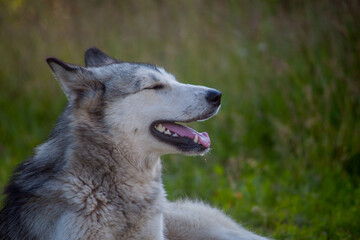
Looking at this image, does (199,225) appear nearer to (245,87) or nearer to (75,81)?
(75,81)

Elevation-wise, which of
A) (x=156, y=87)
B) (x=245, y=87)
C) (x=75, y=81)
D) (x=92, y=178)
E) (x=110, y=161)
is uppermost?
(x=245, y=87)

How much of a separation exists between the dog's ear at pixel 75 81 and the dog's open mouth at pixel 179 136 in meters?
0.54

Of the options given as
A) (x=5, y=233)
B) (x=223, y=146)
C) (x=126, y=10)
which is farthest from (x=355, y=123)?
(x=126, y=10)

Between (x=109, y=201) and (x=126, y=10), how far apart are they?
6.01 metres

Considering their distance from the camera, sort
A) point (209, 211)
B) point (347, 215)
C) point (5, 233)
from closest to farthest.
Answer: point (5, 233) → point (209, 211) → point (347, 215)

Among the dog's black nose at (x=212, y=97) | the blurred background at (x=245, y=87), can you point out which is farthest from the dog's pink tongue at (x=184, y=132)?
the blurred background at (x=245, y=87)

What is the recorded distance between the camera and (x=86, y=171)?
8.98ft

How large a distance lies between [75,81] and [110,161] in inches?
25.5

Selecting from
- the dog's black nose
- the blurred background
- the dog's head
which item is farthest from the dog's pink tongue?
the blurred background

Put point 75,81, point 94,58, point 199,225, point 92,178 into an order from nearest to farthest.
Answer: point 92,178
point 75,81
point 199,225
point 94,58

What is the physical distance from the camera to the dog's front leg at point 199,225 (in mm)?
3191

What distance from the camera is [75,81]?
2934mm

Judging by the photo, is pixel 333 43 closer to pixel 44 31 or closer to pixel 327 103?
pixel 327 103

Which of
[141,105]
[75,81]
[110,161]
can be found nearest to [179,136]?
[141,105]
